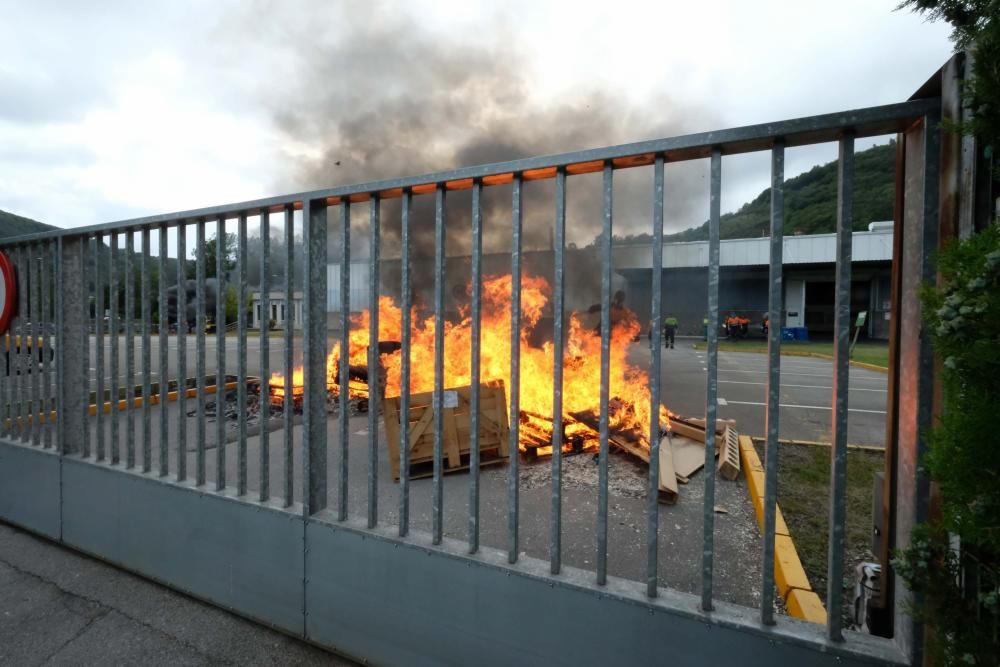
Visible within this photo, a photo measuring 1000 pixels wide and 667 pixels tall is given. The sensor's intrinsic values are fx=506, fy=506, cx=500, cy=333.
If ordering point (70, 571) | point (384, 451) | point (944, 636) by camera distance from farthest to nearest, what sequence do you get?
point (384, 451) → point (70, 571) → point (944, 636)

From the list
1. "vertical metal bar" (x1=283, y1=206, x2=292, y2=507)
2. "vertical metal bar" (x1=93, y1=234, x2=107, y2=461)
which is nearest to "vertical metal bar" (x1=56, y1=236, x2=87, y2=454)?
"vertical metal bar" (x1=93, y1=234, x2=107, y2=461)

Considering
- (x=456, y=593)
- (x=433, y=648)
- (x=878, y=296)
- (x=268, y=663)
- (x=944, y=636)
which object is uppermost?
(x=878, y=296)

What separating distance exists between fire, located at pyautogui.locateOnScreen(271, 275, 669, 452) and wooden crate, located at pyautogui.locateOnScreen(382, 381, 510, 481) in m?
0.58

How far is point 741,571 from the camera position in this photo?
3.32 meters

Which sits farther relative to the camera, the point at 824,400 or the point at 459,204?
the point at 459,204

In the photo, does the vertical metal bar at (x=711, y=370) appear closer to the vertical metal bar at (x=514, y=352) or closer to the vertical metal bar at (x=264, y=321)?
the vertical metal bar at (x=514, y=352)

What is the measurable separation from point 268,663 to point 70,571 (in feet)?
6.12

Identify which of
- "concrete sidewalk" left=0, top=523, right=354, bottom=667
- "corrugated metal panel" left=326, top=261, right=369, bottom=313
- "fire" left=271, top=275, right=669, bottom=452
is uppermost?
"corrugated metal panel" left=326, top=261, right=369, bottom=313

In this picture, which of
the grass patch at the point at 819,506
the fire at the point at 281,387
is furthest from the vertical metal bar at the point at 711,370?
the fire at the point at 281,387

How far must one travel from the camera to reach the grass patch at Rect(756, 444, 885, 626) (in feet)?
11.0

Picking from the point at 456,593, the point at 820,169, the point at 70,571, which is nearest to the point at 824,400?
the point at 456,593

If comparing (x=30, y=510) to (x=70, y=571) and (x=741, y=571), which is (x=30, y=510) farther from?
(x=741, y=571)

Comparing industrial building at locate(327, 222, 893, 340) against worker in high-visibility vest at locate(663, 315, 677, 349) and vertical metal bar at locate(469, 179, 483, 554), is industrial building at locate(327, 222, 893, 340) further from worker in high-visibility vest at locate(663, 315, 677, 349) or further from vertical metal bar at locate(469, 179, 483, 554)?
vertical metal bar at locate(469, 179, 483, 554)

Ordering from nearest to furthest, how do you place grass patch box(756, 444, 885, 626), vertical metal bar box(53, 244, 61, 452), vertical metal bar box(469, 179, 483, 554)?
vertical metal bar box(469, 179, 483, 554), grass patch box(756, 444, 885, 626), vertical metal bar box(53, 244, 61, 452)
